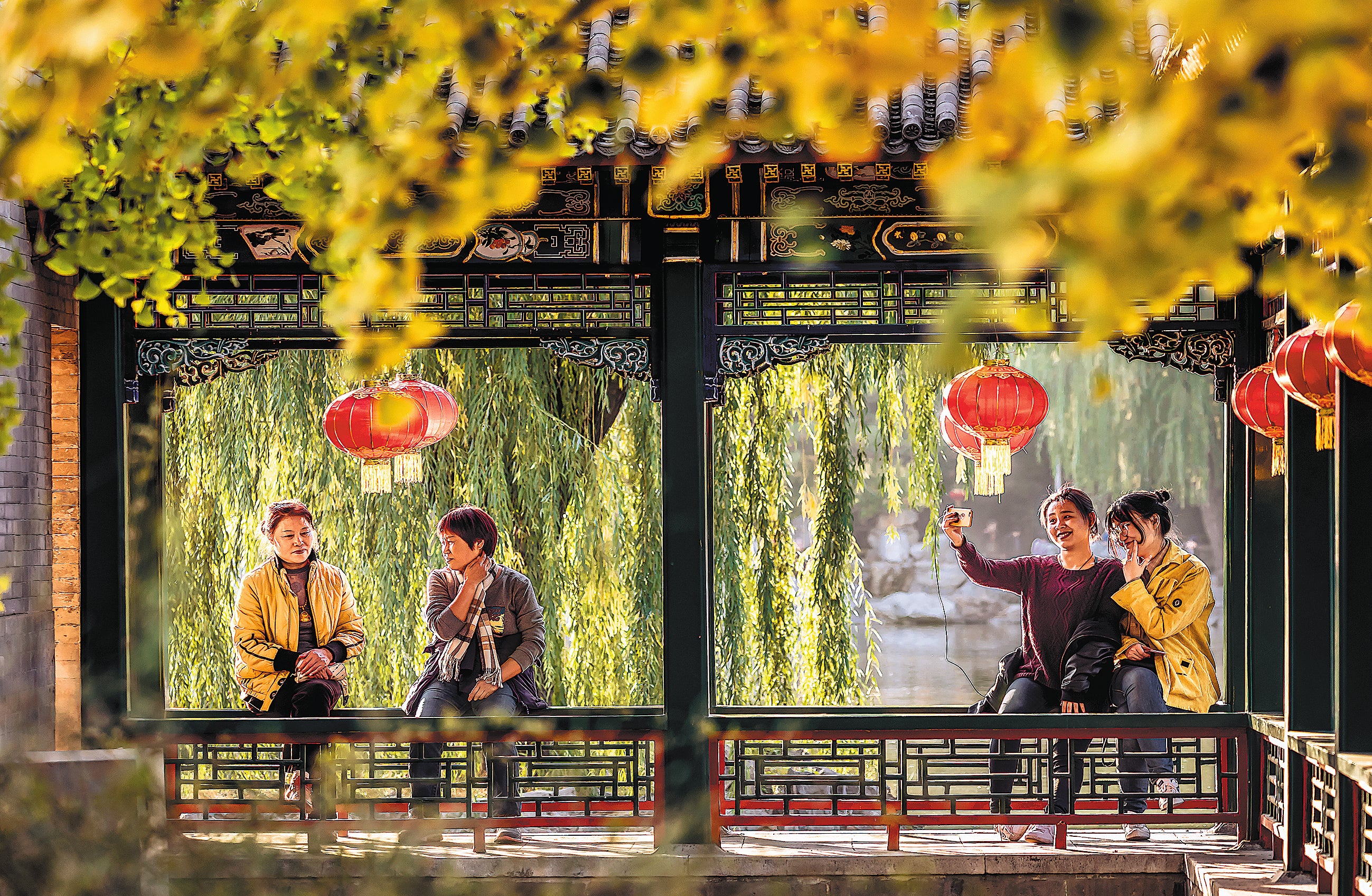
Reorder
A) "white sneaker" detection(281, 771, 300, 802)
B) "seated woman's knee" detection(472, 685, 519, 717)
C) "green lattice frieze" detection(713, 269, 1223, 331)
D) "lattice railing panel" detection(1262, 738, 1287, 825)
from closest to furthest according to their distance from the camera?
"lattice railing panel" detection(1262, 738, 1287, 825) → "green lattice frieze" detection(713, 269, 1223, 331) → "white sneaker" detection(281, 771, 300, 802) → "seated woman's knee" detection(472, 685, 519, 717)

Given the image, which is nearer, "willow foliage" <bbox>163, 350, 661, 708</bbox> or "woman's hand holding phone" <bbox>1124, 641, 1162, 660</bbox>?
"woman's hand holding phone" <bbox>1124, 641, 1162, 660</bbox>

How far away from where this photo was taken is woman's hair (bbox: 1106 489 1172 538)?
5215mm

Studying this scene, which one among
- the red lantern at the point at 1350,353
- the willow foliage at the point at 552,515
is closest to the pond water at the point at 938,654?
the willow foliage at the point at 552,515

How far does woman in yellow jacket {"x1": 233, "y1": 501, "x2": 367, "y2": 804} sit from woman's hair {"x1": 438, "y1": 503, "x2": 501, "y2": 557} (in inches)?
22.8

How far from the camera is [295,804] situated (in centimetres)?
507

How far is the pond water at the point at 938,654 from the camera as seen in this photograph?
42.2 ft

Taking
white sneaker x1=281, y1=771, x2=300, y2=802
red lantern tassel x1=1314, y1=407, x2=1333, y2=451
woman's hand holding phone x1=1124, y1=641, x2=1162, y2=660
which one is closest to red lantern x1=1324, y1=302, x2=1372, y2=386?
red lantern tassel x1=1314, y1=407, x2=1333, y2=451

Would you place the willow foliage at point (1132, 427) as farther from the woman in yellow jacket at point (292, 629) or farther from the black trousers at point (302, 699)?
the black trousers at point (302, 699)

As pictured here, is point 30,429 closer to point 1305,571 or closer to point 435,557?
point 435,557

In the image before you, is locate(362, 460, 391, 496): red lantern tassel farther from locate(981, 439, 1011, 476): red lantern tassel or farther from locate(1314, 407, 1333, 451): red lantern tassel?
locate(1314, 407, 1333, 451): red lantern tassel

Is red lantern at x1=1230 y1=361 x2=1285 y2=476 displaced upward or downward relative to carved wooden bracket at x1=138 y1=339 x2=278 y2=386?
downward

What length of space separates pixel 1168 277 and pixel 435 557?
20.6 feet

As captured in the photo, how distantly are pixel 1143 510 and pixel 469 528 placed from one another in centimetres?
300

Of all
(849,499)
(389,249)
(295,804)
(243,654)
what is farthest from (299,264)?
(849,499)
